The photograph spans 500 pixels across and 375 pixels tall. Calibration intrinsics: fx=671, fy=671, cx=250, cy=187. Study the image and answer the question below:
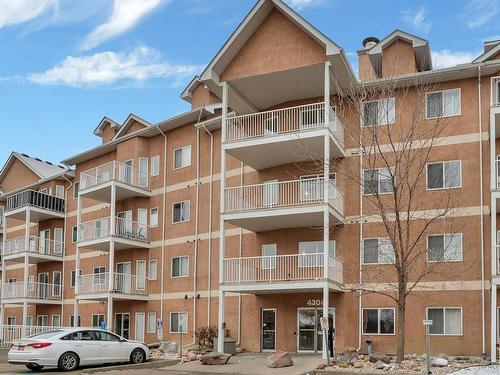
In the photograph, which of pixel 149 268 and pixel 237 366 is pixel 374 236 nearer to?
pixel 237 366

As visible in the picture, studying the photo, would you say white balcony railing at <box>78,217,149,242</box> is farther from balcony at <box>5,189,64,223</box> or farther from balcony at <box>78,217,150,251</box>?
balcony at <box>5,189,64,223</box>

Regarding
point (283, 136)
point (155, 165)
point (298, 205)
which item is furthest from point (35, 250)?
point (298, 205)

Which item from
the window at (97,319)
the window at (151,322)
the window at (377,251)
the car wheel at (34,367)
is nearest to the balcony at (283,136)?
the window at (377,251)

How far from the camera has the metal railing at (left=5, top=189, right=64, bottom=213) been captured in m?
44.1

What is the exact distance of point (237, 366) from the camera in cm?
2395

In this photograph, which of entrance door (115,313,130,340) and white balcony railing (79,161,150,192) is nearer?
white balcony railing (79,161,150,192)

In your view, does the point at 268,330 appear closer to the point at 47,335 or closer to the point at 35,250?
the point at 47,335

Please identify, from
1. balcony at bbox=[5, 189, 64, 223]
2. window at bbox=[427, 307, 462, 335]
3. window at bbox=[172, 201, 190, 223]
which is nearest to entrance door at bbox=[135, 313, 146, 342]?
window at bbox=[172, 201, 190, 223]

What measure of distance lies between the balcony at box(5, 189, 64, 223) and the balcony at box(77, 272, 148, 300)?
29.6ft

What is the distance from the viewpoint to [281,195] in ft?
95.9

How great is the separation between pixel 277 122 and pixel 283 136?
2.40 metres

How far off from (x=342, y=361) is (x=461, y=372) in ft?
13.9

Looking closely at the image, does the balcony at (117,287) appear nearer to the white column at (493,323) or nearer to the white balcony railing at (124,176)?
the white balcony railing at (124,176)

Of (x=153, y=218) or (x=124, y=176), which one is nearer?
(x=153, y=218)
